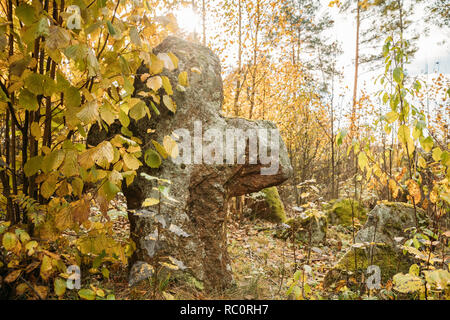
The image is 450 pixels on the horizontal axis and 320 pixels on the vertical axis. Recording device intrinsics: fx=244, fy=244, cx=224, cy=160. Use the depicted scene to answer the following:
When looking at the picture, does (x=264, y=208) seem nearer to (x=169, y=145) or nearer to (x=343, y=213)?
(x=343, y=213)

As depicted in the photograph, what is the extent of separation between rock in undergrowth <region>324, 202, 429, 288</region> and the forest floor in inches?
15.2

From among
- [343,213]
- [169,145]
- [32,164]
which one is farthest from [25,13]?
[343,213]

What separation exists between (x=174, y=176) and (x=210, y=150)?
1.64 feet

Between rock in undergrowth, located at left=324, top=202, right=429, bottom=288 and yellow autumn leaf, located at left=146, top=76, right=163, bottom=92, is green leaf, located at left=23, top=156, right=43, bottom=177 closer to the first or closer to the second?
yellow autumn leaf, located at left=146, top=76, right=163, bottom=92

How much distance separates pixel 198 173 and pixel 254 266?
A: 79.1 inches

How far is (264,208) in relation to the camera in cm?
683

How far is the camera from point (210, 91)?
2.86 meters

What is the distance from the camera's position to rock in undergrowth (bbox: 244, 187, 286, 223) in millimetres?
6770

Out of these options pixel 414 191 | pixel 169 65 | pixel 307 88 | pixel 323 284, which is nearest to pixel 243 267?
pixel 323 284

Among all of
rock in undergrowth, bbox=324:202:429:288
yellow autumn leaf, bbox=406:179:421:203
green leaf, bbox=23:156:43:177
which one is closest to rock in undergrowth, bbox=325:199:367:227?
rock in undergrowth, bbox=324:202:429:288

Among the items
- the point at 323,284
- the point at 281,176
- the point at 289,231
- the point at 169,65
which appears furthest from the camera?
the point at 289,231

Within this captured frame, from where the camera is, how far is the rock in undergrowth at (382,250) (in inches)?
136
